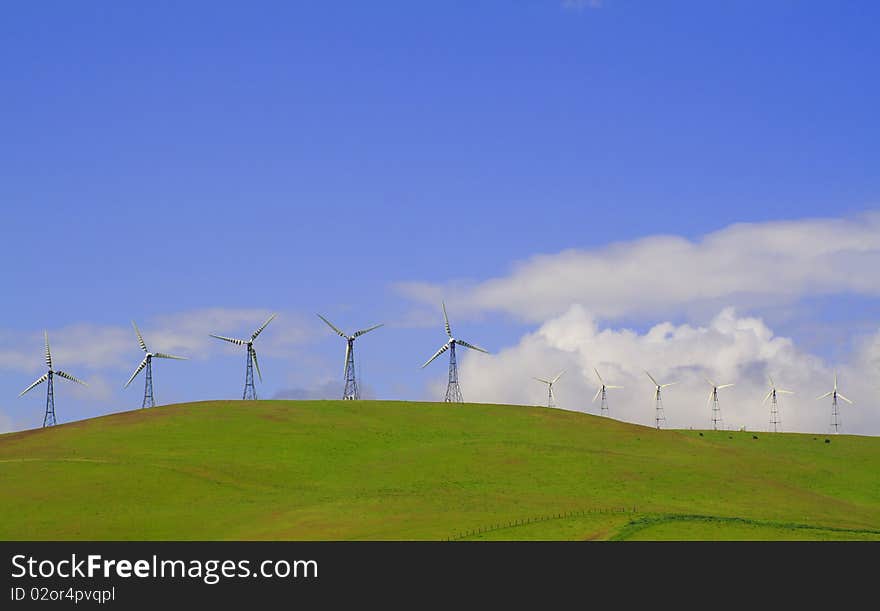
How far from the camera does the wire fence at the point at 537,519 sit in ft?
286

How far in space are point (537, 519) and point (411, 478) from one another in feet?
96.5

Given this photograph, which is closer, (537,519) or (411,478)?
(537,519)

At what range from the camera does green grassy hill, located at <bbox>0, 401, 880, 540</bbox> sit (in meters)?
95.6

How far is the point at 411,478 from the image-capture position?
12200 centimetres

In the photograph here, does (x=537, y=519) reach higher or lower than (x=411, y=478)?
lower

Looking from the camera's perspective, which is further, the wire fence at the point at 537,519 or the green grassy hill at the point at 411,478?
the green grassy hill at the point at 411,478

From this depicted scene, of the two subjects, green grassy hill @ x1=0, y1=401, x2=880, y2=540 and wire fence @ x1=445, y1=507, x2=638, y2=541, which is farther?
green grassy hill @ x1=0, y1=401, x2=880, y2=540

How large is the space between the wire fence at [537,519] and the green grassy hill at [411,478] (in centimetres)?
25

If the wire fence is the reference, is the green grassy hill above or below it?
above

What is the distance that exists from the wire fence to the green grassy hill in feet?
0.81

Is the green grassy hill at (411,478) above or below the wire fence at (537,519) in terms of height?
above
